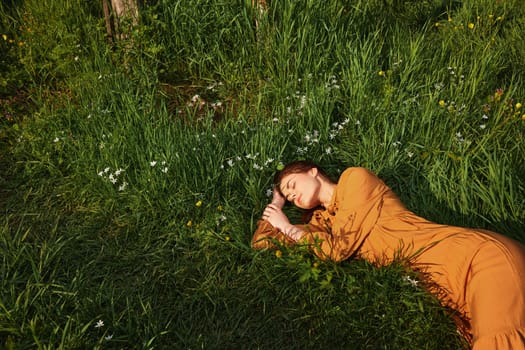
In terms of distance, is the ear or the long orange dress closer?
the long orange dress

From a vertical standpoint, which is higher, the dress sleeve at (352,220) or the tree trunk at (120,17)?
the tree trunk at (120,17)

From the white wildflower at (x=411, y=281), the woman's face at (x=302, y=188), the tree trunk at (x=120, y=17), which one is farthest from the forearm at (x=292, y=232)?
the tree trunk at (x=120, y=17)

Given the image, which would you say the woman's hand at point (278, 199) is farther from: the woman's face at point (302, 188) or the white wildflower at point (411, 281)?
the white wildflower at point (411, 281)

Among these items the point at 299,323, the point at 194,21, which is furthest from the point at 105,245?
the point at 194,21

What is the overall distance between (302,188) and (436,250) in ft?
2.57

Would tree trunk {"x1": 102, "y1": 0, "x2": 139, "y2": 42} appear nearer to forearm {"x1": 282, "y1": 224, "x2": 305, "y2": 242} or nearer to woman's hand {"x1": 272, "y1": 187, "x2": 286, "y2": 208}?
woman's hand {"x1": 272, "y1": 187, "x2": 286, "y2": 208}

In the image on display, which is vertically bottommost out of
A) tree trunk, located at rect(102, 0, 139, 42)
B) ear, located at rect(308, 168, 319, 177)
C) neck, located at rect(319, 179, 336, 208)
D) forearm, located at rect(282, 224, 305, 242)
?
forearm, located at rect(282, 224, 305, 242)

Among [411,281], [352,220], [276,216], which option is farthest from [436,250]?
[276,216]

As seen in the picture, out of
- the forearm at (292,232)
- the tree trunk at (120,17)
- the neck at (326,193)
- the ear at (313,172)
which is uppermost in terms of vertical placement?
the tree trunk at (120,17)

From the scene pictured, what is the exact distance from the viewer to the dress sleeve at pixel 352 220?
2488 mm

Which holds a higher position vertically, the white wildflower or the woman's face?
the woman's face

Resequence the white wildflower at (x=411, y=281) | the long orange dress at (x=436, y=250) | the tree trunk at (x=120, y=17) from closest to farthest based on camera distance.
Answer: the long orange dress at (x=436, y=250), the white wildflower at (x=411, y=281), the tree trunk at (x=120, y=17)

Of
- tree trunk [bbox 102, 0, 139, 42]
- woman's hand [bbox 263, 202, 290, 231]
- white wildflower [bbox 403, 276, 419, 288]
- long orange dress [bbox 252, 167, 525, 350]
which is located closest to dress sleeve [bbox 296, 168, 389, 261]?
long orange dress [bbox 252, 167, 525, 350]

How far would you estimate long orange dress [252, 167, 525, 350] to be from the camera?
6.40 feet
